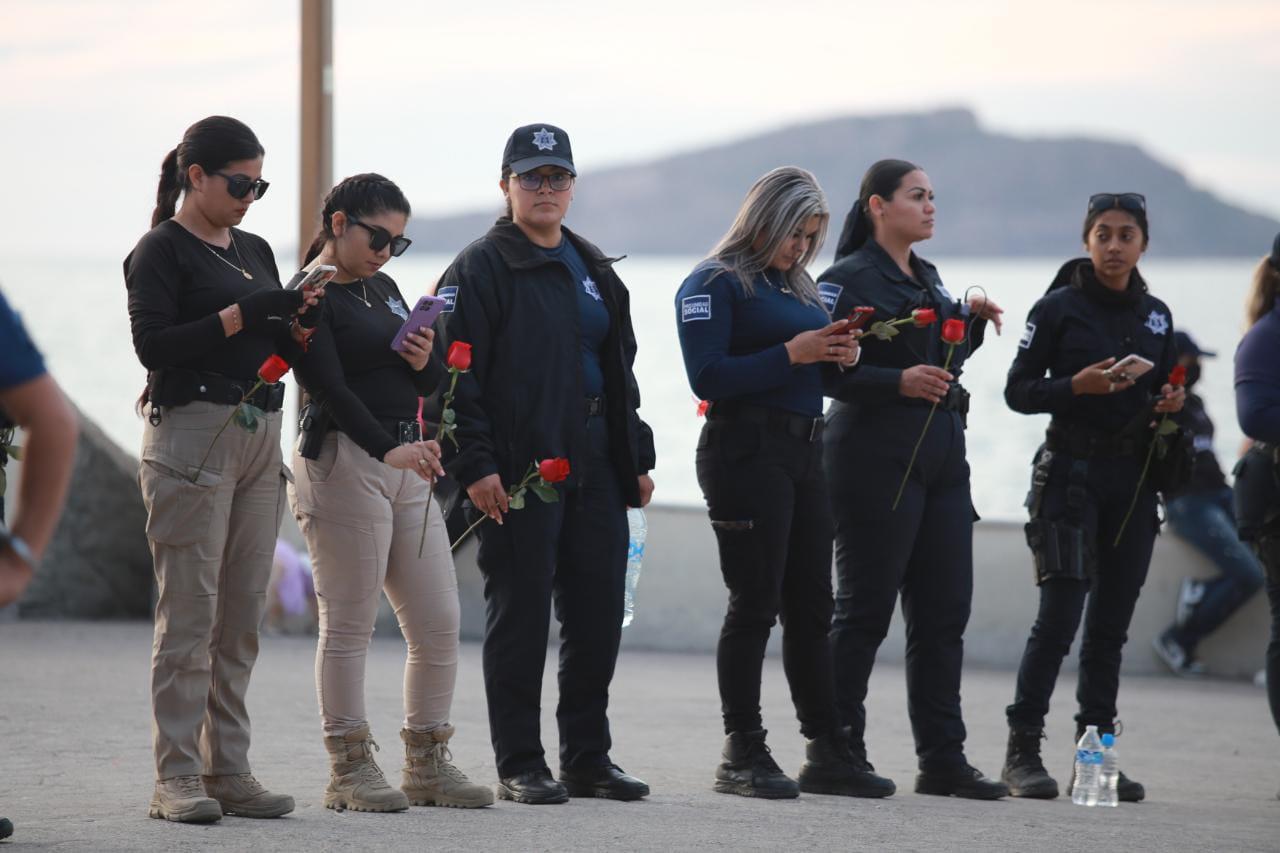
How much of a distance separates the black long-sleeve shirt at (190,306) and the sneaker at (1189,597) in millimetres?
6092

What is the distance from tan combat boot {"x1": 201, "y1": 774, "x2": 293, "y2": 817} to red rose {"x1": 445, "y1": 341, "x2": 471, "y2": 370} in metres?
1.16

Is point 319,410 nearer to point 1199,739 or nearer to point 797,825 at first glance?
point 797,825

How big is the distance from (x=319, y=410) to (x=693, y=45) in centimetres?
639

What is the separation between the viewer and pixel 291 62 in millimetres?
10547

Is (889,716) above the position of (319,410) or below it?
below

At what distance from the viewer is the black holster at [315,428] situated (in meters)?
4.57

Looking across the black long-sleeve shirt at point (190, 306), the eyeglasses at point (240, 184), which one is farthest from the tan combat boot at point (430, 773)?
the eyeglasses at point (240, 184)

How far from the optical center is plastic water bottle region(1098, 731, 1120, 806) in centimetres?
563

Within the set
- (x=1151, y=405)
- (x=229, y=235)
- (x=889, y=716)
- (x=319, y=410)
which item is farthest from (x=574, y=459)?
(x=889, y=716)

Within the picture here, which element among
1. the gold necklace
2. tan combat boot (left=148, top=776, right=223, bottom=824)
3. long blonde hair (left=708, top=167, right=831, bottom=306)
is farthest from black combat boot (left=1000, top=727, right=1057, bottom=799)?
the gold necklace

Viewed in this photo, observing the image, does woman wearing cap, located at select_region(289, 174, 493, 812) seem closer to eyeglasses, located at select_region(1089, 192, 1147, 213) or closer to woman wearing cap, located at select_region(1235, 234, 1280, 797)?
eyeglasses, located at select_region(1089, 192, 1147, 213)

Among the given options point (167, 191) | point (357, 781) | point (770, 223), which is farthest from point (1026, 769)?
point (167, 191)

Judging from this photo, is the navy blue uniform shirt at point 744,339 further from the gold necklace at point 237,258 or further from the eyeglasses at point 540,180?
the gold necklace at point 237,258

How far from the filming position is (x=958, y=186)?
10.3 meters
